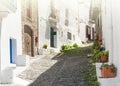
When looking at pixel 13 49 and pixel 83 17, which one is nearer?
pixel 13 49

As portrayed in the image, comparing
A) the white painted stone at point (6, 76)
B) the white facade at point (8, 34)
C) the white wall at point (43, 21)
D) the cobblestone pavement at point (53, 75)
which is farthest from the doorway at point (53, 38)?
the white painted stone at point (6, 76)

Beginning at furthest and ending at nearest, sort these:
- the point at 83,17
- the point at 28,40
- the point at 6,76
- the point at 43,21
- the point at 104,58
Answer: the point at 83,17
the point at 43,21
the point at 28,40
the point at 6,76
the point at 104,58

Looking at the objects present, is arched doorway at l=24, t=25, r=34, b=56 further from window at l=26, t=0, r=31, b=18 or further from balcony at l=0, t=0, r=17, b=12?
balcony at l=0, t=0, r=17, b=12

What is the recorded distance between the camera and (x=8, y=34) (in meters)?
16.7

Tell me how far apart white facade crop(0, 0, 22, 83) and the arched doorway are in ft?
10.4

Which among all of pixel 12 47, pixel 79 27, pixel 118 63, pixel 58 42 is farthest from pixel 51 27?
pixel 118 63

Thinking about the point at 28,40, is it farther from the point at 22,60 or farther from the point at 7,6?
the point at 7,6

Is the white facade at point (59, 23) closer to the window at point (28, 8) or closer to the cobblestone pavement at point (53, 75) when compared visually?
the window at point (28, 8)

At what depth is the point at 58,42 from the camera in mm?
33625

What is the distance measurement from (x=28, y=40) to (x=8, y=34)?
748 centimetres

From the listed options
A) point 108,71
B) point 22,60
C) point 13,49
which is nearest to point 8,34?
point 22,60

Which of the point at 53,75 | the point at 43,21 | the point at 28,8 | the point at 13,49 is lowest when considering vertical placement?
the point at 53,75

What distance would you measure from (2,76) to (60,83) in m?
2.79

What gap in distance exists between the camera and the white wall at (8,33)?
15.1m
